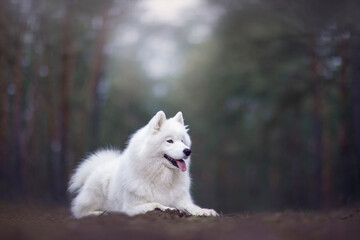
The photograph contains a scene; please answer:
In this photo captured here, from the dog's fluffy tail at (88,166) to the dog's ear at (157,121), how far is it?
75.6 inches

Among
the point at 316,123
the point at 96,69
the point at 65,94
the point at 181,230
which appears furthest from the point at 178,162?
the point at 96,69

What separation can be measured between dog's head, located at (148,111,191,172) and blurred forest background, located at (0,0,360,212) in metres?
7.36

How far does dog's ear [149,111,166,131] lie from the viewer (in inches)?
259

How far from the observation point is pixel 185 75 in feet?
75.1

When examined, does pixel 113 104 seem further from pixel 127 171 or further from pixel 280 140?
pixel 127 171

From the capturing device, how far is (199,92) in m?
22.4

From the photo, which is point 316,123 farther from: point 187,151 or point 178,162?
point 187,151

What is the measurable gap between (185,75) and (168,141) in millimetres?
16516

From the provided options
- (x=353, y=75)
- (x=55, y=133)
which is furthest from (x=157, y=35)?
(x=353, y=75)

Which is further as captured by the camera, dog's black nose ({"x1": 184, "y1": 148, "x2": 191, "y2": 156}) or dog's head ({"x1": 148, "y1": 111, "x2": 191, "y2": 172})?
dog's head ({"x1": 148, "y1": 111, "x2": 191, "y2": 172})

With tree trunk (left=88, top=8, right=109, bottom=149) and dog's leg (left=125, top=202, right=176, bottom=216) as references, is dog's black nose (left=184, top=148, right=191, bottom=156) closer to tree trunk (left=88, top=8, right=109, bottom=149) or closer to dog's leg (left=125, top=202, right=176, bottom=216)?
dog's leg (left=125, top=202, right=176, bottom=216)

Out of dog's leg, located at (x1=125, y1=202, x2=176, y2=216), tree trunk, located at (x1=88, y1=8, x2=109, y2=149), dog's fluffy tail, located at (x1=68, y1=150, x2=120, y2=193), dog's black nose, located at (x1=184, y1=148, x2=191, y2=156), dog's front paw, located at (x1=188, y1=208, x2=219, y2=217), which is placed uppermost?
tree trunk, located at (x1=88, y1=8, x2=109, y2=149)

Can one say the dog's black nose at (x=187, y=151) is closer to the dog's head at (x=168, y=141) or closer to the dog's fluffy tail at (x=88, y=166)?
the dog's head at (x=168, y=141)

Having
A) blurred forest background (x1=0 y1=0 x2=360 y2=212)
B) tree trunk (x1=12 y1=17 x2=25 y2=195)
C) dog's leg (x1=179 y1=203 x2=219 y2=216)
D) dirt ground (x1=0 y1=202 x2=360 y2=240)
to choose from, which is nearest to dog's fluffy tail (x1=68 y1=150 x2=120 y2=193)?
dog's leg (x1=179 y1=203 x2=219 y2=216)
